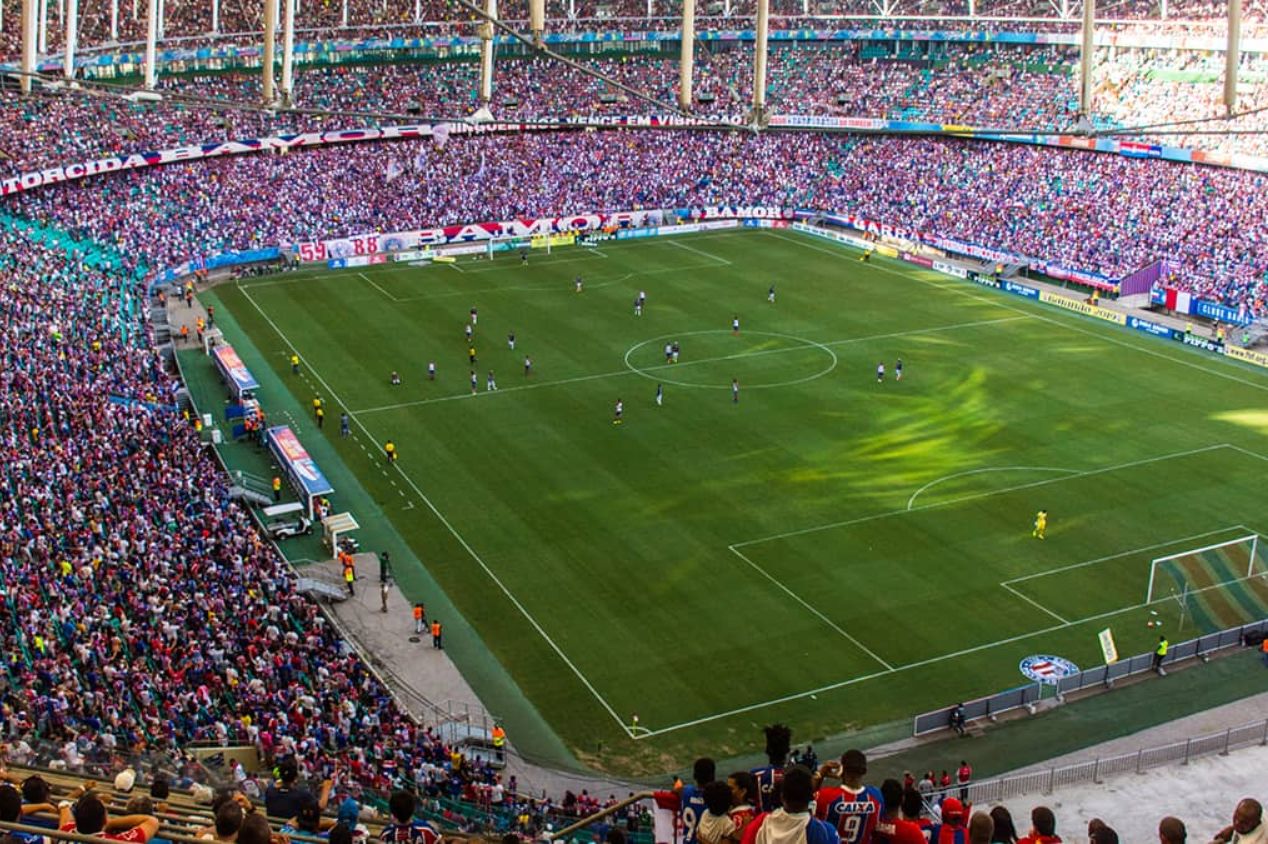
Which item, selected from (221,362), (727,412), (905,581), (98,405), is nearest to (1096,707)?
(905,581)

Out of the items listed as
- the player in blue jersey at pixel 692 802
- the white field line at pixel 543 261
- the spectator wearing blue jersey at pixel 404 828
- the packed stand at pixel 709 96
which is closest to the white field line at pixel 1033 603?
the player in blue jersey at pixel 692 802

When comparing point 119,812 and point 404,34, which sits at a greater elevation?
point 404,34

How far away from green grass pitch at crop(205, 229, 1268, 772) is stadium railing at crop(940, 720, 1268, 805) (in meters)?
5.14

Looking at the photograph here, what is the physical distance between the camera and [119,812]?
41.5ft

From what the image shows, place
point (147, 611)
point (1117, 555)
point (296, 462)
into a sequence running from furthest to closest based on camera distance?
point (296, 462) < point (1117, 555) < point (147, 611)

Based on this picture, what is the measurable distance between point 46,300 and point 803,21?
66620 millimetres

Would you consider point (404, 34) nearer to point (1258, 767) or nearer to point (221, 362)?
point (221, 362)

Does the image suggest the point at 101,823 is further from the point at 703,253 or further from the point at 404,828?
the point at 703,253

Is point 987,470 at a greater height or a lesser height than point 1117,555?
greater

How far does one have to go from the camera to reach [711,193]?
93.1 meters

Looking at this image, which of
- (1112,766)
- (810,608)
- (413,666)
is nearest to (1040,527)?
(810,608)

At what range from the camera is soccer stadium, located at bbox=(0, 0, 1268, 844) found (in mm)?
26719

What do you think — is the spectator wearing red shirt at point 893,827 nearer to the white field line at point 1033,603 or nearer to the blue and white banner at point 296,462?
the white field line at point 1033,603

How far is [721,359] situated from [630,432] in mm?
10548
